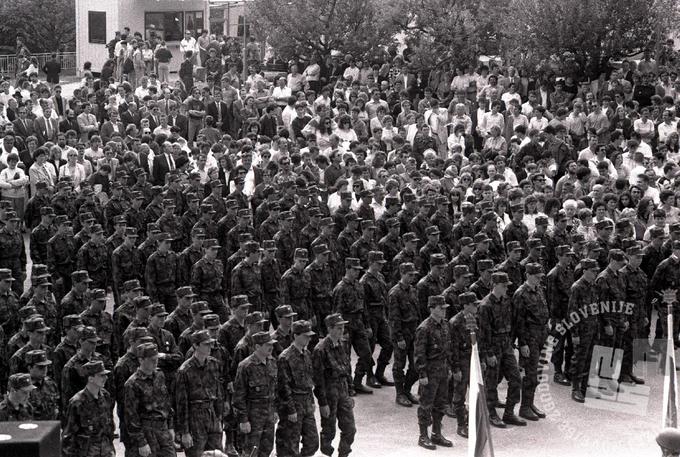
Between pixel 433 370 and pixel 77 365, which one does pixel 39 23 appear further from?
pixel 77 365

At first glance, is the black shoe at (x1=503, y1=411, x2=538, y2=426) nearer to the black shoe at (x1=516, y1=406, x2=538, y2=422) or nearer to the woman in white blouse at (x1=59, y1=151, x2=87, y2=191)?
the black shoe at (x1=516, y1=406, x2=538, y2=422)

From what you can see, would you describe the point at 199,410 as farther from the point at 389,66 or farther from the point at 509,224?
the point at 389,66

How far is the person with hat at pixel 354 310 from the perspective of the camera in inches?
490

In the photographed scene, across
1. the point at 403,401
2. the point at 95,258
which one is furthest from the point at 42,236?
the point at 403,401

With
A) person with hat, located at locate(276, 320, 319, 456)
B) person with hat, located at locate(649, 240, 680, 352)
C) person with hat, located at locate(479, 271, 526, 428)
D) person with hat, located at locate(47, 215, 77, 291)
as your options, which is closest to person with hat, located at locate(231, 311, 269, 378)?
person with hat, located at locate(276, 320, 319, 456)

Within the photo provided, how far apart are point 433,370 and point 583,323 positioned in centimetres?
217

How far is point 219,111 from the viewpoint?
20.8m

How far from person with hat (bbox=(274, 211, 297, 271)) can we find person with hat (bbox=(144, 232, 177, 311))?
152 cm

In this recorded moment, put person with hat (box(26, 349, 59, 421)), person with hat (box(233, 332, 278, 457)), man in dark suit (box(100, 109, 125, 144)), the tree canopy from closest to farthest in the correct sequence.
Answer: person with hat (box(26, 349, 59, 421)) → person with hat (box(233, 332, 278, 457)) → man in dark suit (box(100, 109, 125, 144)) → the tree canopy

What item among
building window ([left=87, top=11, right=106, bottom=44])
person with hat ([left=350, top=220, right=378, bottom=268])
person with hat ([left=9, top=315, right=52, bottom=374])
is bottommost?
person with hat ([left=9, top=315, right=52, bottom=374])

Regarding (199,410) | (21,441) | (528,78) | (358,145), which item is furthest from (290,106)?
(21,441)

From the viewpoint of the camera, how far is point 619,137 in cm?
1928

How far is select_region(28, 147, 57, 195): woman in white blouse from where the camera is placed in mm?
16859

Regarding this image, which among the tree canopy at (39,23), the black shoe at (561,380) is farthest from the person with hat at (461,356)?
the tree canopy at (39,23)
